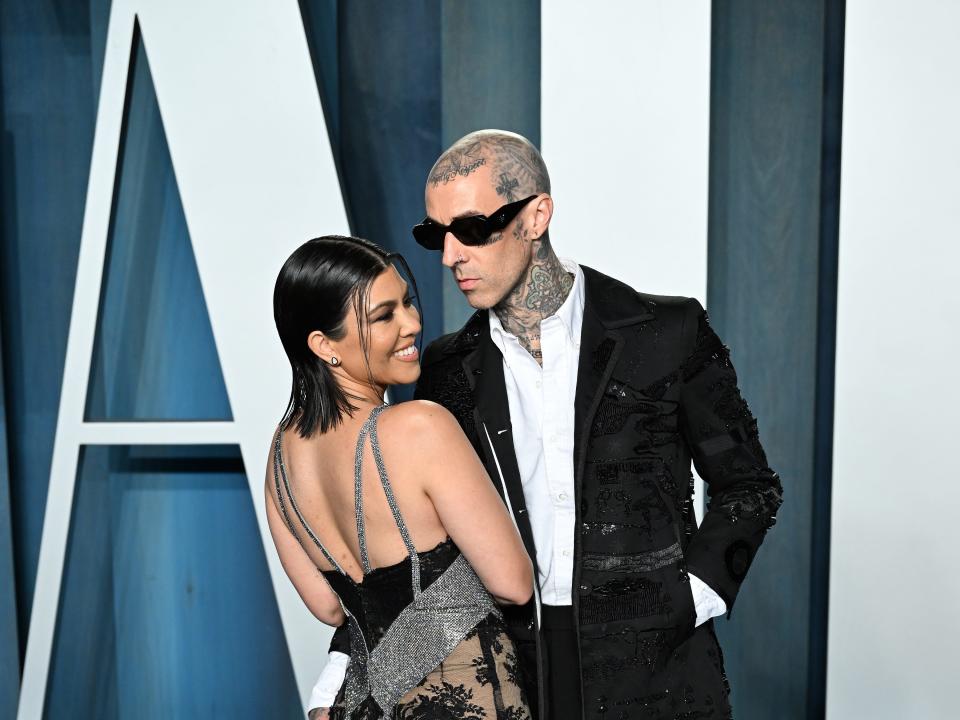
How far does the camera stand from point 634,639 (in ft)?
6.63

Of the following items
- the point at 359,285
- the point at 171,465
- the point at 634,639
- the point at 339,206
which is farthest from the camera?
the point at 171,465

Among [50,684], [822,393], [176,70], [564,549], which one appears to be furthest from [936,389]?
[50,684]

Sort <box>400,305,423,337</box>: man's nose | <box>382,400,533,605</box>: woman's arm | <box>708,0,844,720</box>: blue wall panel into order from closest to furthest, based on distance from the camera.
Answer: <box>382,400,533,605</box>: woman's arm
<box>400,305,423,337</box>: man's nose
<box>708,0,844,720</box>: blue wall panel

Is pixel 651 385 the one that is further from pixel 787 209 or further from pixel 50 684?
pixel 50 684

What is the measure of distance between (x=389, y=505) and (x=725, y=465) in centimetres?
79

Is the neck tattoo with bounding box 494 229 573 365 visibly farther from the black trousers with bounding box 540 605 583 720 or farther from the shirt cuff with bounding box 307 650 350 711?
the shirt cuff with bounding box 307 650 350 711

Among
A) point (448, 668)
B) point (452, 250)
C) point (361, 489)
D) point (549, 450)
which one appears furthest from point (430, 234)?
point (448, 668)

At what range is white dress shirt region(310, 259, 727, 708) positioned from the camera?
2.06 metres

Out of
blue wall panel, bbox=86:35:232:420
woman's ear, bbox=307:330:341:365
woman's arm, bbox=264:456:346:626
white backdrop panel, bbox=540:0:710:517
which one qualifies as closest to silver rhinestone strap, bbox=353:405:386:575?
woman's ear, bbox=307:330:341:365

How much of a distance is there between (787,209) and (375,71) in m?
1.48

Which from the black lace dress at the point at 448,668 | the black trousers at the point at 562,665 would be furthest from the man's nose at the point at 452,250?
the black trousers at the point at 562,665

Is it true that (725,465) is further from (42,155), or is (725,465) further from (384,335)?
(42,155)

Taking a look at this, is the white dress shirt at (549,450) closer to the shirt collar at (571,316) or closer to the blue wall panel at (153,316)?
the shirt collar at (571,316)

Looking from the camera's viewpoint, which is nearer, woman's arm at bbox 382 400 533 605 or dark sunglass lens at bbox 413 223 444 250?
woman's arm at bbox 382 400 533 605
